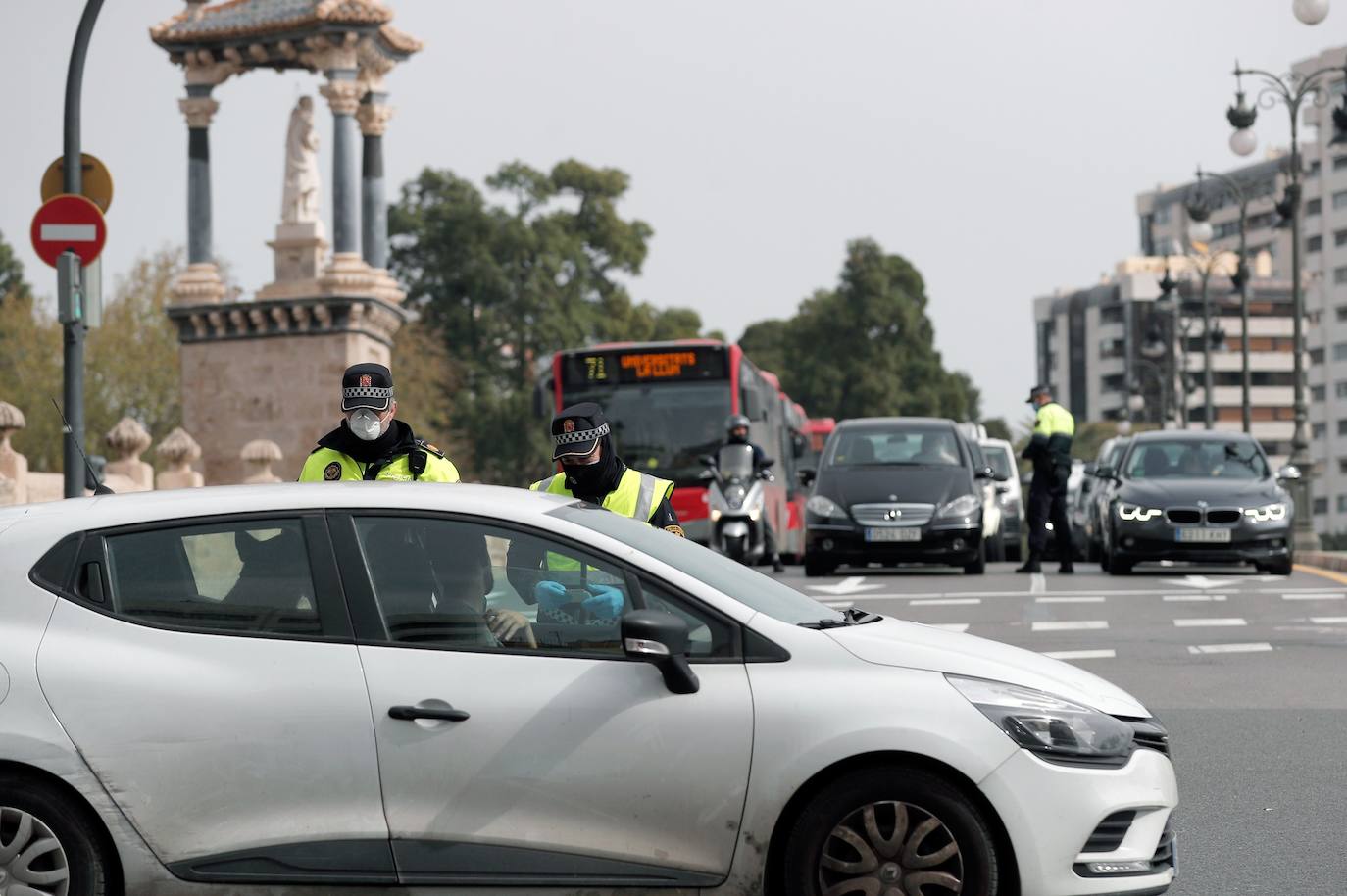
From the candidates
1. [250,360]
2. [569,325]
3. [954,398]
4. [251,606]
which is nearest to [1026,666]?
[251,606]

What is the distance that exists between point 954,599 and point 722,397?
1037 centimetres

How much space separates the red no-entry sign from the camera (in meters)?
14.7

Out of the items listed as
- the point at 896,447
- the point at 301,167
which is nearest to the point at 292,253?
the point at 301,167

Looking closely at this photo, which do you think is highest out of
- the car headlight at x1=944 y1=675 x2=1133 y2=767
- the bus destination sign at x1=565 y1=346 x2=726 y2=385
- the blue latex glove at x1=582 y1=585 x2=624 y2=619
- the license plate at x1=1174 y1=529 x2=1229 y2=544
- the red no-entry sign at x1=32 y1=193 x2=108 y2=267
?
the red no-entry sign at x1=32 y1=193 x2=108 y2=267

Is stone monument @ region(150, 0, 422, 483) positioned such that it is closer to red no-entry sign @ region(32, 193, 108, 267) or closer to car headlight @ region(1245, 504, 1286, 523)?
car headlight @ region(1245, 504, 1286, 523)

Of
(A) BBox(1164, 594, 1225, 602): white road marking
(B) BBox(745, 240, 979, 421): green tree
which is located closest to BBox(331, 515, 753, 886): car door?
(A) BBox(1164, 594, 1225, 602): white road marking

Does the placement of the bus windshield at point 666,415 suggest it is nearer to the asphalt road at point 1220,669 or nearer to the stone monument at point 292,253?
the asphalt road at point 1220,669

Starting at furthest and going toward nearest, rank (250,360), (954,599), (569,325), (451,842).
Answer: (569,325) → (250,360) → (954,599) → (451,842)

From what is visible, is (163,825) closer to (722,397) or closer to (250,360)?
(722,397)

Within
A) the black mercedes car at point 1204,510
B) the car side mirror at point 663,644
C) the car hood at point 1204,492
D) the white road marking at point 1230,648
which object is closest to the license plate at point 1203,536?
the black mercedes car at point 1204,510

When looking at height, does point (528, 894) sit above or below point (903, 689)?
below

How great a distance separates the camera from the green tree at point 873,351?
98250 millimetres

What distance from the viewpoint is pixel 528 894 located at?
19.4ft

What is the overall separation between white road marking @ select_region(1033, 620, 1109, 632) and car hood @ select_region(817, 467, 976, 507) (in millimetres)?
6365
